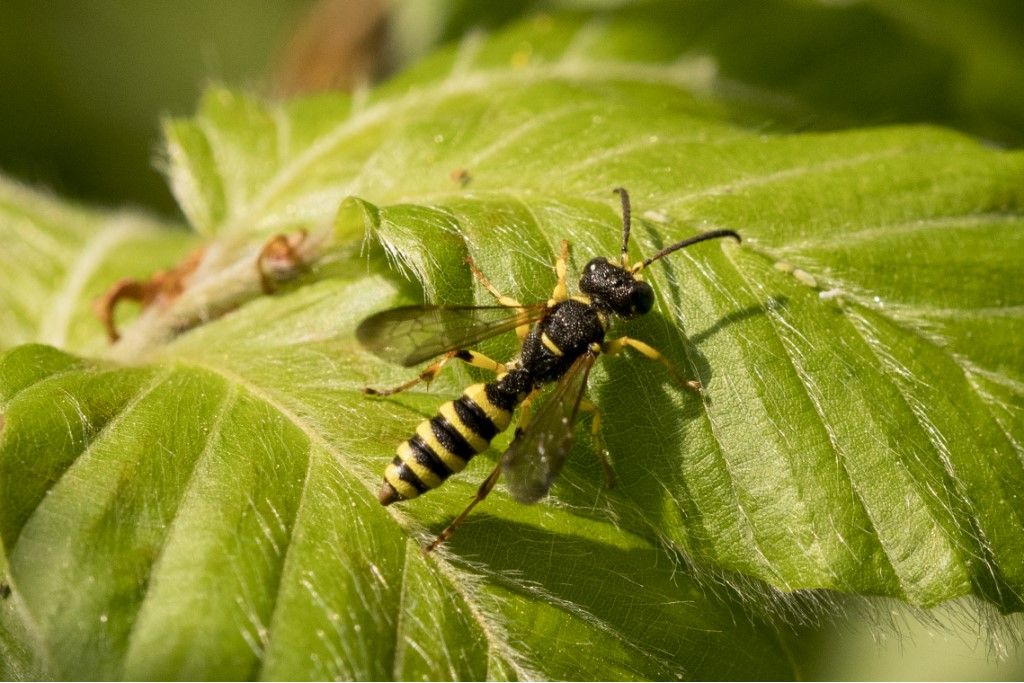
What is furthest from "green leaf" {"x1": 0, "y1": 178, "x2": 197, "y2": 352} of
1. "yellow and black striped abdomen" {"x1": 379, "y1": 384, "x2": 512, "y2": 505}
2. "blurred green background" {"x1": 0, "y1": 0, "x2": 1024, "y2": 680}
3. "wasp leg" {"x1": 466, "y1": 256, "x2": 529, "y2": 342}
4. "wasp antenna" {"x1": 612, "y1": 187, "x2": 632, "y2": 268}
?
"wasp antenna" {"x1": 612, "y1": 187, "x2": 632, "y2": 268}

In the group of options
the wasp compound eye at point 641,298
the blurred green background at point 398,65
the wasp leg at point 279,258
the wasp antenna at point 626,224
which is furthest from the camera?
the blurred green background at point 398,65

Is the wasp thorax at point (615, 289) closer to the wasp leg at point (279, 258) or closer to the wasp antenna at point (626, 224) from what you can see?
the wasp antenna at point (626, 224)

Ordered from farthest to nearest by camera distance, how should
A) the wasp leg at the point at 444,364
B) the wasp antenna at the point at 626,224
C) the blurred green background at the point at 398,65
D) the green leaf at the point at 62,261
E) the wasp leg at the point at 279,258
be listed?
1. the blurred green background at the point at 398,65
2. the green leaf at the point at 62,261
3. the wasp leg at the point at 279,258
4. the wasp leg at the point at 444,364
5. the wasp antenna at the point at 626,224

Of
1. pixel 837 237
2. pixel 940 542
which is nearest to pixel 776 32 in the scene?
pixel 837 237

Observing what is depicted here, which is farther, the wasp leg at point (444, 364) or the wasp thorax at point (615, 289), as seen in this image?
the wasp leg at point (444, 364)

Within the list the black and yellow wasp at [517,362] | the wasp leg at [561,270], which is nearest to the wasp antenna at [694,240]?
the black and yellow wasp at [517,362]

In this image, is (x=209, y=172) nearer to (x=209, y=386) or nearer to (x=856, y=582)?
(x=209, y=386)
